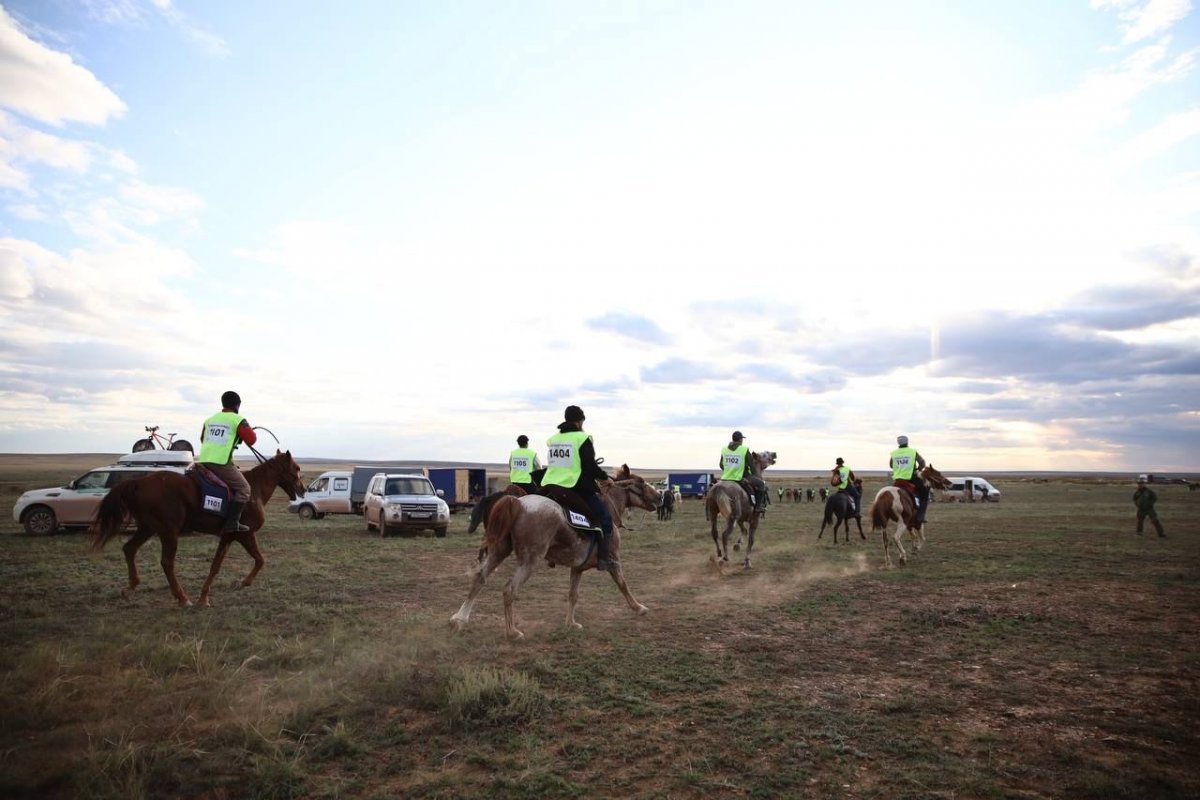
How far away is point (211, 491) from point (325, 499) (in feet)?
A: 74.6

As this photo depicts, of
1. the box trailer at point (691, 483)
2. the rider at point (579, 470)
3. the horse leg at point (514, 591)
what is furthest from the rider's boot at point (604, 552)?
the box trailer at point (691, 483)

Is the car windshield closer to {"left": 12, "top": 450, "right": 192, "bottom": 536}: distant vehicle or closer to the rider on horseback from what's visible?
{"left": 12, "top": 450, "right": 192, "bottom": 536}: distant vehicle

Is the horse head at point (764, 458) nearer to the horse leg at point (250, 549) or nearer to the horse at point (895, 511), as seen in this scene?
the horse at point (895, 511)

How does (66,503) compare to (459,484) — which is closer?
Answer: (66,503)

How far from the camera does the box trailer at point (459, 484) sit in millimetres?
35094

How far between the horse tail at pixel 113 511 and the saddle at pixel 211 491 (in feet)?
2.77

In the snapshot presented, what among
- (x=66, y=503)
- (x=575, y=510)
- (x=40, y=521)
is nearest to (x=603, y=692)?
(x=575, y=510)

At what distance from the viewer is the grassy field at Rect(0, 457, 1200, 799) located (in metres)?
4.45

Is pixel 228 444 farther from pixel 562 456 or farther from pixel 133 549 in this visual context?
pixel 562 456

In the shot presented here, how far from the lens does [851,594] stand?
11.6 meters

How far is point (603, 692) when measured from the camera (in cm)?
617

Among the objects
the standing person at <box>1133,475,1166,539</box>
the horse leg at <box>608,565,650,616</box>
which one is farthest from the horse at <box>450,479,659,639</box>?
the standing person at <box>1133,475,1166,539</box>

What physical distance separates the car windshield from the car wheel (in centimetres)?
942

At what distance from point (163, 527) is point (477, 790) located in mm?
8327
